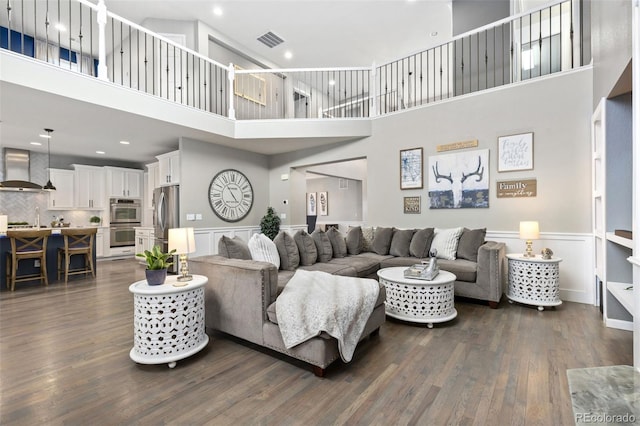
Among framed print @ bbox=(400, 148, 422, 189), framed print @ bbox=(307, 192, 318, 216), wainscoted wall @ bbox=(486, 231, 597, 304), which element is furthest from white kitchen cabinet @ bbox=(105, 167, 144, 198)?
wainscoted wall @ bbox=(486, 231, 597, 304)

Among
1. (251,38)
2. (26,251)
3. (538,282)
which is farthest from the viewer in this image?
(251,38)

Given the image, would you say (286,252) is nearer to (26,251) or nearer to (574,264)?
(574,264)

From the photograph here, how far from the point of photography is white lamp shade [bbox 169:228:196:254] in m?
2.52

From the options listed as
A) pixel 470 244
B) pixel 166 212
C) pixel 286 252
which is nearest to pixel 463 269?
pixel 470 244

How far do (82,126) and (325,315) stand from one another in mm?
5131

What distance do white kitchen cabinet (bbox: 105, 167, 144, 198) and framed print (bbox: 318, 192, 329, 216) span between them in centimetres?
599

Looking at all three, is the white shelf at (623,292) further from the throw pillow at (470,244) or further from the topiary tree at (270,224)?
the topiary tree at (270,224)

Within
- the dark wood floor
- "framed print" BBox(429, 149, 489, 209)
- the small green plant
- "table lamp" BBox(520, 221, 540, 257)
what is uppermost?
"framed print" BBox(429, 149, 489, 209)

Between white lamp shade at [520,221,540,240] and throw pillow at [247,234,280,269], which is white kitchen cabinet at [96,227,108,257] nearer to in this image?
throw pillow at [247,234,280,269]

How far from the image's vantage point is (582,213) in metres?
3.79

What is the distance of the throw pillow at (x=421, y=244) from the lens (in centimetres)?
443

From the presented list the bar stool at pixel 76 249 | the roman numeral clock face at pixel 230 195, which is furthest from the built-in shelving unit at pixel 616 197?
the bar stool at pixel 76 249

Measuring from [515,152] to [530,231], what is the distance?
4.10 ft

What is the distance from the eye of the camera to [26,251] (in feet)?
15.9
